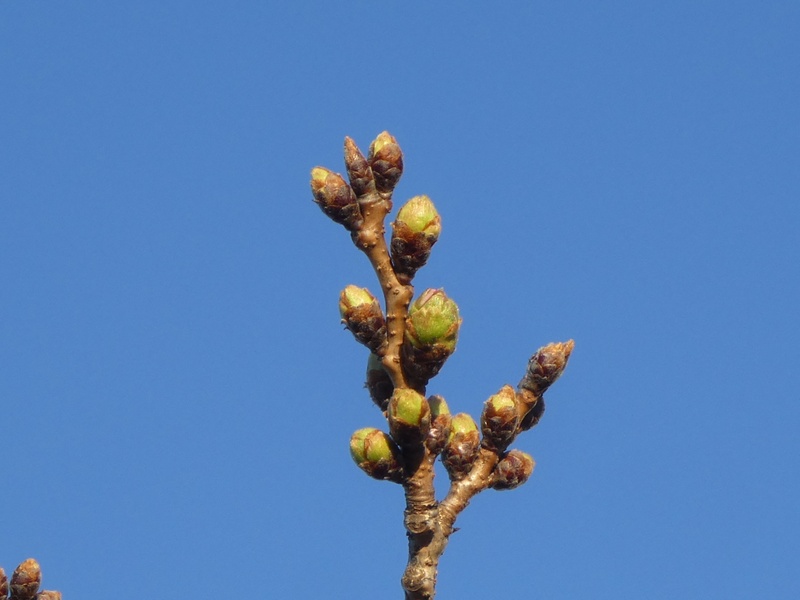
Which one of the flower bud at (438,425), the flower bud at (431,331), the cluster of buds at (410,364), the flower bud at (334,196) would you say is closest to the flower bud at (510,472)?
the cluster of buds at (410,364)

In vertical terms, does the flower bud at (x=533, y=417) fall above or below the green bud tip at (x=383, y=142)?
below

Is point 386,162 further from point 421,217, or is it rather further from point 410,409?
point 410,409

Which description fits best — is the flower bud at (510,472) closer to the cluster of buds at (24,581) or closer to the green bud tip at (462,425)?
the green bud tip at (462,425)

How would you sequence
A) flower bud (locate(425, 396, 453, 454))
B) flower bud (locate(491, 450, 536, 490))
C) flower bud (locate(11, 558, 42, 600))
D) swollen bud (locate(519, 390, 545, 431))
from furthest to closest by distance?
1. flower bud (locate(11, 558, 42, 600))
2. swollen bud (locate(519, 390, 545, 431))
3. flower bud (locate(491, 450, 536, 490))
4. flower bud (locate(425, 396, 453, 454))

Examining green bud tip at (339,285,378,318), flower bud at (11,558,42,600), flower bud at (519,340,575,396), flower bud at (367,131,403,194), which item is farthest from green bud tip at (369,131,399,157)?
flower bud at (11,558,42,600)

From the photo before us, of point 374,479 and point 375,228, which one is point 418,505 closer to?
point 374,479

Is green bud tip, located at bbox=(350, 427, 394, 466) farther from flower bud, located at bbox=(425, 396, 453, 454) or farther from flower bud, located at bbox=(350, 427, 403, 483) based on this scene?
flower bud, located at bbox=(425, 396, 453, 454)
